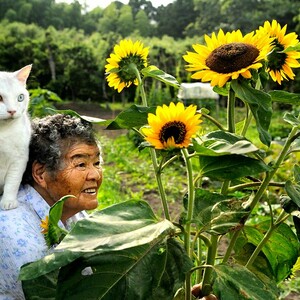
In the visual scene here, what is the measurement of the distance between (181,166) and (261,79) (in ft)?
15.9

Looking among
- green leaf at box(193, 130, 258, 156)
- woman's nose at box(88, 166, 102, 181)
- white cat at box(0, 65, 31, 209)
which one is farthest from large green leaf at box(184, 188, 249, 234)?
white cat at box(0, 65, 31, 209)

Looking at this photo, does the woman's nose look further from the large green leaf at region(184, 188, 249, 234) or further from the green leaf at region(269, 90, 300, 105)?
the green leaf at region(269, 90, 300, 105)

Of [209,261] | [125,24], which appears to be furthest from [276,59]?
[125,24]

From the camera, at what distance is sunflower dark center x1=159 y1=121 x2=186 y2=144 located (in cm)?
73

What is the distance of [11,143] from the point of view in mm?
1190

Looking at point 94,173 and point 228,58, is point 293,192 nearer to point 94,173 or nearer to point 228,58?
point 228,58

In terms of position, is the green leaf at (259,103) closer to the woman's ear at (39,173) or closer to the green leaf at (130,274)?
the green leaf at (130,274)

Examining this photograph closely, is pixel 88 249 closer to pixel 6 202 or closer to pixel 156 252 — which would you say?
pixel 156 252

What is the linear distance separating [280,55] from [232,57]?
0.47 ft

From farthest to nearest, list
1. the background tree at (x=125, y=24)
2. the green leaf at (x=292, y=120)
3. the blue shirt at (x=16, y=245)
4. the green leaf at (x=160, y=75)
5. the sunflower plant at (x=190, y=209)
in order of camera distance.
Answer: the background tree at (x=125, y=24) < the blue shirt at (x=16, y=245) < the green leaf at (x=160, y=75) < the green leaf at (x=292, y=120) < the sunflower plant at (x=190, y=209)

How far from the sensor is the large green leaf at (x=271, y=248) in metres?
1.02

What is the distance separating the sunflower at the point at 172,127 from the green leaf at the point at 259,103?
91mm

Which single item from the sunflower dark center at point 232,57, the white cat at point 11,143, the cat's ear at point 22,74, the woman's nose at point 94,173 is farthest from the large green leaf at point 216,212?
the cat's ear at point 22,74

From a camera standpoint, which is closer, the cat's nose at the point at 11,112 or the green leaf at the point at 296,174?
the green leaf at the point at 296,174
